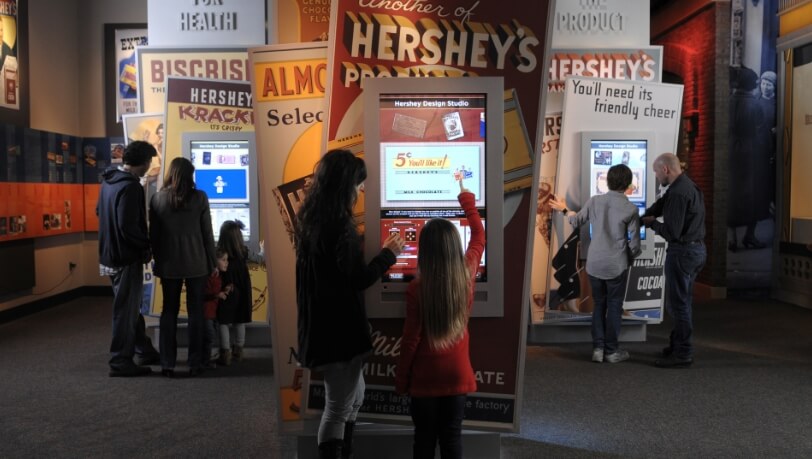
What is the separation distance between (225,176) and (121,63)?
449 cm

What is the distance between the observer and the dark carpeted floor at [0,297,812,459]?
13.3 ft

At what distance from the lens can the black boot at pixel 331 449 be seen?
10.5 feet

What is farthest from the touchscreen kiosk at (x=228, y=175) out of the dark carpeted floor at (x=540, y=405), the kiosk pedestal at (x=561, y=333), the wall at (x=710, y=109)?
the wall at (x=710, y=109)

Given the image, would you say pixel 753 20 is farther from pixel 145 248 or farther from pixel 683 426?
pixel 145 248

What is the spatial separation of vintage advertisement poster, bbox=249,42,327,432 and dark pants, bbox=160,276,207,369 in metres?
2.08

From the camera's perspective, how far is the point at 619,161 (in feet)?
21.2

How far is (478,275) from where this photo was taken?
3.41m

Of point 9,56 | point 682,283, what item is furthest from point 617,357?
point 9,56

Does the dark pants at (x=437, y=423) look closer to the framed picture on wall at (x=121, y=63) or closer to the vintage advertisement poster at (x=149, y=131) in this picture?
the vintage advertisement poster at (x=149, y=131)

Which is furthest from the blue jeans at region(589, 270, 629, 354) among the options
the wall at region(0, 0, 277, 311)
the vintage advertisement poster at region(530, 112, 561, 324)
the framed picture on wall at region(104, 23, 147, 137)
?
the framed picture on wall at region(104, 23, 147, 137)

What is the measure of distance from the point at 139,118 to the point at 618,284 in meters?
4.22

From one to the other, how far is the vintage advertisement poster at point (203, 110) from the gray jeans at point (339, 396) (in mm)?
3481

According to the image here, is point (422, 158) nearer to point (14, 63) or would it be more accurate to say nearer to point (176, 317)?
point (176, 317)

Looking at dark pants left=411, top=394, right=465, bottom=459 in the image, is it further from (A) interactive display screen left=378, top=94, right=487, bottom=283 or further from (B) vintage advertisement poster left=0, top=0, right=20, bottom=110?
(B) vintage advertisement poster left=0, top=0, right=20, bottom=110
